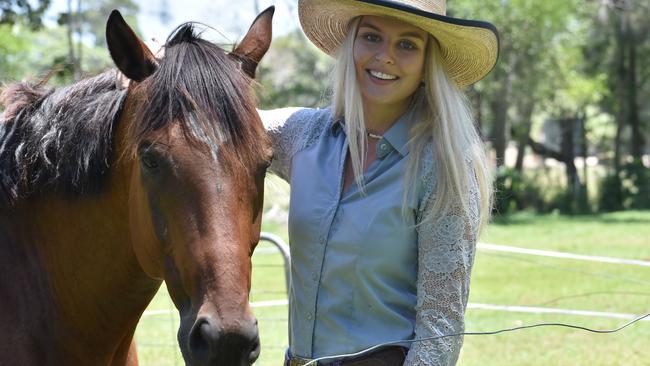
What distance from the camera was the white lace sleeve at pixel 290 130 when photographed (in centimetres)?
300

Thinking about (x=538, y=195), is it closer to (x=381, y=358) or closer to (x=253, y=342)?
(x=381, y=358)

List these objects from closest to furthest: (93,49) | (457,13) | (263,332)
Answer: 1. (263,332)
2. (457,13)
3. (93,49)

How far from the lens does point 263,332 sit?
27.3 ft

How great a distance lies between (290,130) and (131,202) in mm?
744

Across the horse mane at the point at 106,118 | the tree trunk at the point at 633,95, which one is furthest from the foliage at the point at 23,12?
the tree trunk at the point at 633,95

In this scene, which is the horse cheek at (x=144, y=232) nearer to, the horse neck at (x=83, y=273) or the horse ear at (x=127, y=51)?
the horse neck at (x=83, y=273)

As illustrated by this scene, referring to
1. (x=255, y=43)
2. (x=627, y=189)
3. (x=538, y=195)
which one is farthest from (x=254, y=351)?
(x=627, y=189)

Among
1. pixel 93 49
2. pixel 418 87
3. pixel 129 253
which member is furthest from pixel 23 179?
pixel 93 49

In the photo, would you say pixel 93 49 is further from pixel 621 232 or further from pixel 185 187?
pixel 185 187

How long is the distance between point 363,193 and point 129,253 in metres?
0.79

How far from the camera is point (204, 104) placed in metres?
2.44

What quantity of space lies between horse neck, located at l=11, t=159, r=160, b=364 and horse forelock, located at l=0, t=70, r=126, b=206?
3.0 inches

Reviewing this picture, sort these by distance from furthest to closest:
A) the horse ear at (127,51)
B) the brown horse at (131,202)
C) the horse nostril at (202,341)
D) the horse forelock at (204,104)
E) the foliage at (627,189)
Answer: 1. the foliage at (627,189)
2. the horse ear at (127,51)
3. the horse forelock at (204,104)
4. the brown horse at (131,202)
5. the horse nostril at (202,341)

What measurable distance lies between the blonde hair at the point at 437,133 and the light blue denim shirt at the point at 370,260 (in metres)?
0.04
